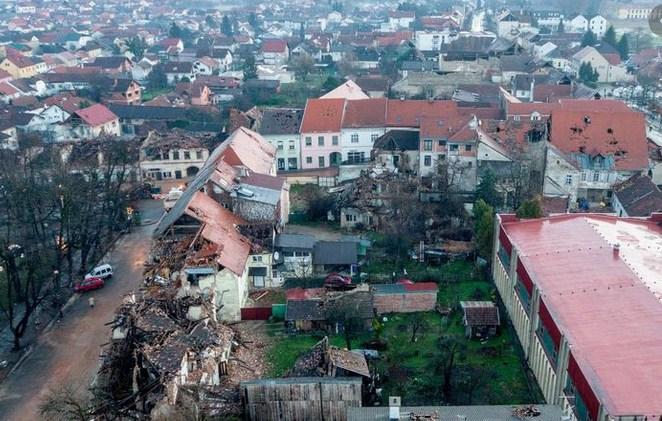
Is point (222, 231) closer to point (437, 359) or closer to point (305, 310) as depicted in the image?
point (305, 310)

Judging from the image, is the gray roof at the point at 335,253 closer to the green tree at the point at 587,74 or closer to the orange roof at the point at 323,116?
the orange roof at the point at 323,116

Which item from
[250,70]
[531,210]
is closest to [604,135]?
[531,210]

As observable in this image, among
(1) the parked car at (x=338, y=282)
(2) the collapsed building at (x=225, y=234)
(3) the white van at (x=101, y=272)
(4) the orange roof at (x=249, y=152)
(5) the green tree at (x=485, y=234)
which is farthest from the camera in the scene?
(4) the orange roof at (x=249, y=152)

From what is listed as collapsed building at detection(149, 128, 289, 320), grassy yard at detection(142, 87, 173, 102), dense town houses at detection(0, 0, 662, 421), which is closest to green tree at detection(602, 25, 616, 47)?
→ dense town houses at detection(0, 0, 662, 421)

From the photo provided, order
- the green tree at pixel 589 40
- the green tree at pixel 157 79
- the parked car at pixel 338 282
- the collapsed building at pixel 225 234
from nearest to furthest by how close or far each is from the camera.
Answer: the collapsed building at pixel 225 234, the parked car at pixel 338 282, the green tree at pixel 157 79, the green tree at pixel 589 40

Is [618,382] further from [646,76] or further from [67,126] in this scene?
[646,76]

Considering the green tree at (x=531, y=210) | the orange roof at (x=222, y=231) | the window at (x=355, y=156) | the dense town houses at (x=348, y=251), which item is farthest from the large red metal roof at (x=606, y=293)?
the window at (x=355, y=156)
